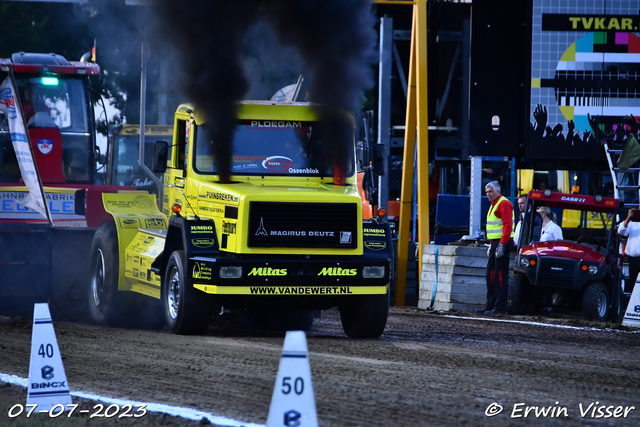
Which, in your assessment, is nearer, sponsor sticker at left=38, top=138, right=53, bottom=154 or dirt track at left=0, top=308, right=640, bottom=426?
dirt track at left=0, top=308, right=640, bottom=426

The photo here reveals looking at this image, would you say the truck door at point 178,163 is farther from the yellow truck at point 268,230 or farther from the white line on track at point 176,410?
the white line on track at point 176,410

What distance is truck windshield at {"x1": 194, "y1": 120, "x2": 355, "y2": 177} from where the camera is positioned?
10.9 meters

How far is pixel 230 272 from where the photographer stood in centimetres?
1005

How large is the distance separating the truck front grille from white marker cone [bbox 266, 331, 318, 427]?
5.62m

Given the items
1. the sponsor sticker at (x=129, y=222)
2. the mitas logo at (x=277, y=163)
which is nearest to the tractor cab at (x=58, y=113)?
the sponsor sticker at (x=129, y=222)

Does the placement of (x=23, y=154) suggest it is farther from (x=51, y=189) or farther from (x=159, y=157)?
(x=159, y=157)

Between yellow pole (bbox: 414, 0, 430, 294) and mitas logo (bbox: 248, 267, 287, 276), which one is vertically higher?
yellow pole (bbox: 414, 0, 430, 294)

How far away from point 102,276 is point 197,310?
2.73 meters

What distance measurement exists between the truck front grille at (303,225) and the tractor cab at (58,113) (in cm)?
651

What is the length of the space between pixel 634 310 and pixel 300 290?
17.2 feet

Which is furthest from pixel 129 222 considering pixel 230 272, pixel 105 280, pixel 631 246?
pixel 631 246

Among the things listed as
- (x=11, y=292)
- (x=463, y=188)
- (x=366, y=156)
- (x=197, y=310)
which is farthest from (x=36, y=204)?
(x=463, y=188)

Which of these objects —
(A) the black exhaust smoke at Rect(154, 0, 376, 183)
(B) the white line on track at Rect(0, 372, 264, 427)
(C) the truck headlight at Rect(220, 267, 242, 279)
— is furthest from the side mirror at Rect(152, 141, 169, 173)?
(B) the white line on track at Rect(0, 372, 264, 427)

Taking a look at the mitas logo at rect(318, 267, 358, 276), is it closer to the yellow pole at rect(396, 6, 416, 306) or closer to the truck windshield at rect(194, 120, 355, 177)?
the truck windshield at rect(194, 120, 355, 177)
